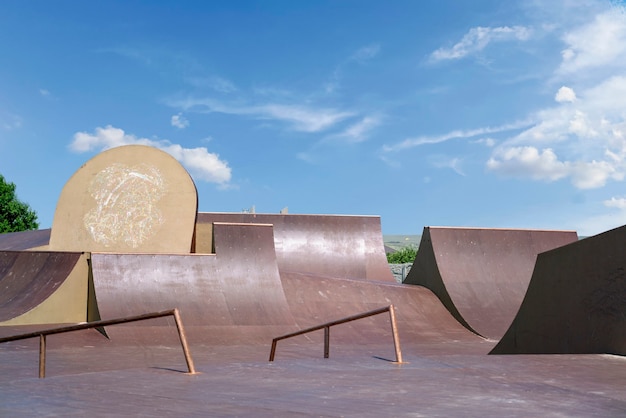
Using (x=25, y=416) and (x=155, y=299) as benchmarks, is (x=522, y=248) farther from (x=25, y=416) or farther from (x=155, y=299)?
(x=25, y=416)

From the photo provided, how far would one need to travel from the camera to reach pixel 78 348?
30.1ft

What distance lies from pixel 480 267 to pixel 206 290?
6531mm

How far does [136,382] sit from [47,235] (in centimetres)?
1463

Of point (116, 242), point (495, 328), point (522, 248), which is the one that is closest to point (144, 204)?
point (116, 242)

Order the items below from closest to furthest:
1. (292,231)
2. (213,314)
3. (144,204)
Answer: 1. (213,314)
2. (144,204)
3. (292,231)

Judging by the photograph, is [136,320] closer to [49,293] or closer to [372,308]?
[49,293]

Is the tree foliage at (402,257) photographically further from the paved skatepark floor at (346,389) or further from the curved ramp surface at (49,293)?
the paved skatepark floor at (346,389)

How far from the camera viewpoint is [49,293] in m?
11.5

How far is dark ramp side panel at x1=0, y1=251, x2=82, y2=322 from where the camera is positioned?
1146 centimetres

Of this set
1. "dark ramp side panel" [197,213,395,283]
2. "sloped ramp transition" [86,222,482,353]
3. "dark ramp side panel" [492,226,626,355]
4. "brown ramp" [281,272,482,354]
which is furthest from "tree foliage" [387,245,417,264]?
"dark ramp side panel" [492,226,626,355]

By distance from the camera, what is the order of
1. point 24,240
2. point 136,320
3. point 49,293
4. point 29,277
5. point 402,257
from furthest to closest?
point 402,257 < point 24,240 < point 29,277 < point 49,293 < point 136,320

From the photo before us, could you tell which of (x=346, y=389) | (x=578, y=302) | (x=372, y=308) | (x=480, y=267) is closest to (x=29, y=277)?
(x=372, y=308)

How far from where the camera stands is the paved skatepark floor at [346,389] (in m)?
3.58

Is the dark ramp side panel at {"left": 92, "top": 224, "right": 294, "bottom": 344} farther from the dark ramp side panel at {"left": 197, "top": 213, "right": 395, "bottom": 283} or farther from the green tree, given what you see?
the green tree
